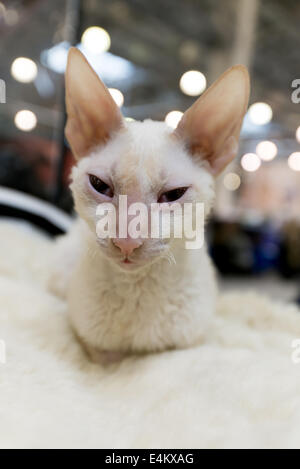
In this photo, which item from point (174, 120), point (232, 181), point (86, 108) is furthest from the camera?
point (232, 181)

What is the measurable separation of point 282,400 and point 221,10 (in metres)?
1.66

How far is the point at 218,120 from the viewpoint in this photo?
552 millimetres

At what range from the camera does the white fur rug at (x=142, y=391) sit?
42 cm

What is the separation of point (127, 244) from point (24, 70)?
4.18 ft

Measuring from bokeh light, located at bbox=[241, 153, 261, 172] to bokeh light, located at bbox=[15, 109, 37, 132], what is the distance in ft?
3.01

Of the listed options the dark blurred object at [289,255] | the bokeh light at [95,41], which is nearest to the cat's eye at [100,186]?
the bokeh light at [95,41]

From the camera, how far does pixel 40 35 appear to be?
1.65 metres

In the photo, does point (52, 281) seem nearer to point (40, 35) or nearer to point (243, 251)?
point (243, 251)

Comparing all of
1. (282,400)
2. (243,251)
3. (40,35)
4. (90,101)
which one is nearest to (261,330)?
(282,400)

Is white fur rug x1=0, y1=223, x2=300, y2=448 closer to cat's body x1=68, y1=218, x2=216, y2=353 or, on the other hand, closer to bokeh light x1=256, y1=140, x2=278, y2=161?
cat's body x1=68, y1=218, x2=216, y2=353

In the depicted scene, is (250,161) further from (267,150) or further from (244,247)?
(244,247)

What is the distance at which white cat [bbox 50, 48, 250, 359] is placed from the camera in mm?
508

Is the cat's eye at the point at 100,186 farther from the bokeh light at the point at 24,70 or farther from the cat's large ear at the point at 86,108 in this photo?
the bokeh light at the point at 24,70

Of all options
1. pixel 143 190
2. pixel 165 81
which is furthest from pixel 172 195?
pixel 165 81
